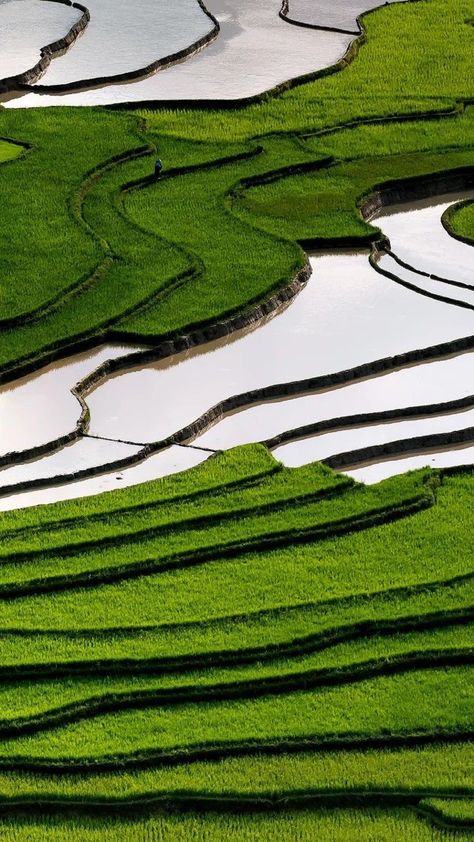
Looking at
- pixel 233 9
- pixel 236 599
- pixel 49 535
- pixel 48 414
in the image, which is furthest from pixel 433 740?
pixel 233 9

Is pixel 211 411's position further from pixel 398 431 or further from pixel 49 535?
pixel 49 535

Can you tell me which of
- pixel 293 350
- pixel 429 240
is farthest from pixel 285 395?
pixel 429 240

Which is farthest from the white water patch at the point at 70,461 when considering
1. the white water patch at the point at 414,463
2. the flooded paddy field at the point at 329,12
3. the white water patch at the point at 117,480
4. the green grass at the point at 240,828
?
the flooded paddy field at the point at 329,12

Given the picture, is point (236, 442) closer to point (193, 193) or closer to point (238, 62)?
point (193, 193)

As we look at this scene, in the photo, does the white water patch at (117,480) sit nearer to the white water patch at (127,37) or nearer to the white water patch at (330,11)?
the white water patch at (127,37)

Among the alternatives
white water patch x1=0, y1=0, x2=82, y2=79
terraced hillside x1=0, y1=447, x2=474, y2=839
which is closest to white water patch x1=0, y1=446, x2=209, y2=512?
terraced hillside x1=0, y1=447, x2=474, y2=839
